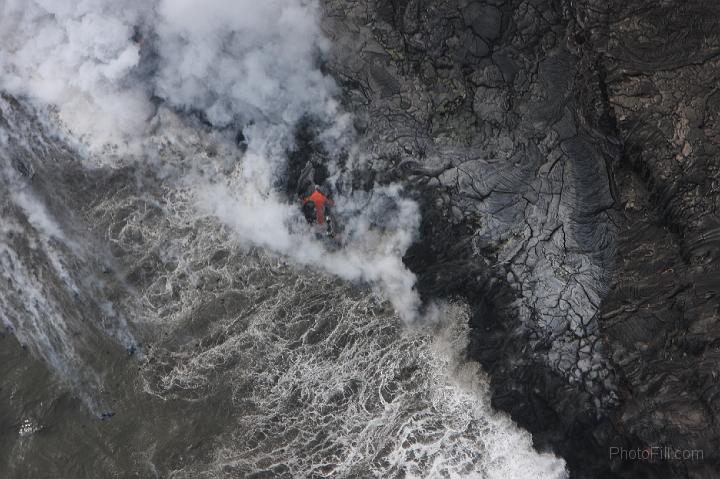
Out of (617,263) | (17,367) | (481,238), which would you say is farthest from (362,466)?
(17,367)

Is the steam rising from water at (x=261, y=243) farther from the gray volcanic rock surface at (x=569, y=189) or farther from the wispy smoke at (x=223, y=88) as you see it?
the gray volcanic rock surface at (x=569, y=189)

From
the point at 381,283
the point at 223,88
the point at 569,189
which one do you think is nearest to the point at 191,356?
the point at 381,283

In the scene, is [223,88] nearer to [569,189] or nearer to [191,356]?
[191,356]

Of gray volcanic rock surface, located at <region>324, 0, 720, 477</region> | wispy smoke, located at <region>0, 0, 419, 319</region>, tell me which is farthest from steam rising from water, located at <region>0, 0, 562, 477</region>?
gray volcanic rock surface, located at <region>324, 0, 720, 477</region>

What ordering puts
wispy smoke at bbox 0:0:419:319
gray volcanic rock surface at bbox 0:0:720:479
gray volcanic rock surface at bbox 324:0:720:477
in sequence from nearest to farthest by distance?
1. gray volcanic rock surface at bbox 324:0:720:477
2. gray volcanic rock surface at bbox 0:0:720:479
3. wispy smoke at bbox 0:0:419:319

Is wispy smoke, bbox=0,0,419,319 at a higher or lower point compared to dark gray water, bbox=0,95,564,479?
higher

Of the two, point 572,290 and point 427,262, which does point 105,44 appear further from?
point 572,290

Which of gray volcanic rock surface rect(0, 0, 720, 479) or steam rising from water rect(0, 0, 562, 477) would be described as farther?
steam rising from water rect(0, 0, 562, 477)

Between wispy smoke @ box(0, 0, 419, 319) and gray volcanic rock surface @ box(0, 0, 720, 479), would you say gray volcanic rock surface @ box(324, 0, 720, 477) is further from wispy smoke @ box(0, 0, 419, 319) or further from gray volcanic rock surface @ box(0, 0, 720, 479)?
wispy smoke @ box(0, 0, 419, 319)
